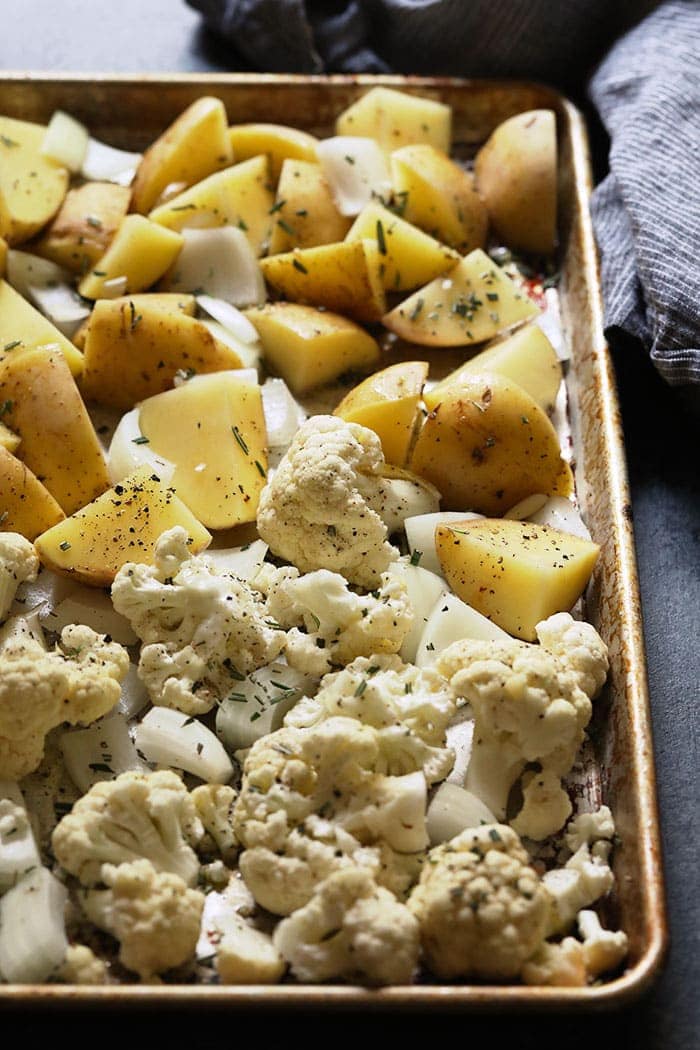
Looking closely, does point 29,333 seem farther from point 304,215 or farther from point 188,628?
point 188,628

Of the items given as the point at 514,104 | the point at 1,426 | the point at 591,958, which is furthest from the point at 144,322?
the point at 591,958

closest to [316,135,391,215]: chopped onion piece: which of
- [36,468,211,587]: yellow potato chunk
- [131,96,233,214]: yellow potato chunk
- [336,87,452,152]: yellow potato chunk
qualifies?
[336,87,452,152]: yellow potato chunk

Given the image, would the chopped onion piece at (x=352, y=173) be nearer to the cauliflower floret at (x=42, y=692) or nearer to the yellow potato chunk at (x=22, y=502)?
the yellow potato chunk at (x=22, y=502)

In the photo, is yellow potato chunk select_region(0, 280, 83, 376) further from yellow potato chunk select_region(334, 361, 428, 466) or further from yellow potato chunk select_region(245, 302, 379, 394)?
yellow potato chunk select_region(334, 361, 428, 466)

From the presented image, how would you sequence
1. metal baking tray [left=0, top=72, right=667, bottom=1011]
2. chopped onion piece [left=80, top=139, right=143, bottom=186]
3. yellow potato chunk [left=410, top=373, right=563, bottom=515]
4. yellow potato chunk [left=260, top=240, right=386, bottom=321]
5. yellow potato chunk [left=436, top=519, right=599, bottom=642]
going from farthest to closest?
chopped onion piece [left=80, top=139, right=143, bottom=186] → yellow potato chunk [left=260, top=240, right=386, bottom=321] → yellow potato chunk [left=410, top=373, right=563, bottom=515] → yellow potato chunk [left=436, top=519, right=599, bottom=642] → metal baking tray [left=0, top=72, right=667, bottom=1011]

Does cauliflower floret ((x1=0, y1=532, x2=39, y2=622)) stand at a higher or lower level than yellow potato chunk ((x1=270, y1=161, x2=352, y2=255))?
lower

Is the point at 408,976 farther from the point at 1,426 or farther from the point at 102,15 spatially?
the point at 102,15

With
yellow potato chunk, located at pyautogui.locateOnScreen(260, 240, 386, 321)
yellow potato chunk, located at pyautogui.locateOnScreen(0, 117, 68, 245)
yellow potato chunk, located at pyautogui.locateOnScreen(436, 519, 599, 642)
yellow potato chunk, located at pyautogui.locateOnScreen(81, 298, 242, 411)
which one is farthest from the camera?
yellow potato chunk, located at pyautogui.locateOnScreen(0, 117, 68, 245)

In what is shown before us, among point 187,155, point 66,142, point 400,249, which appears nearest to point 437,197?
point 400,249
